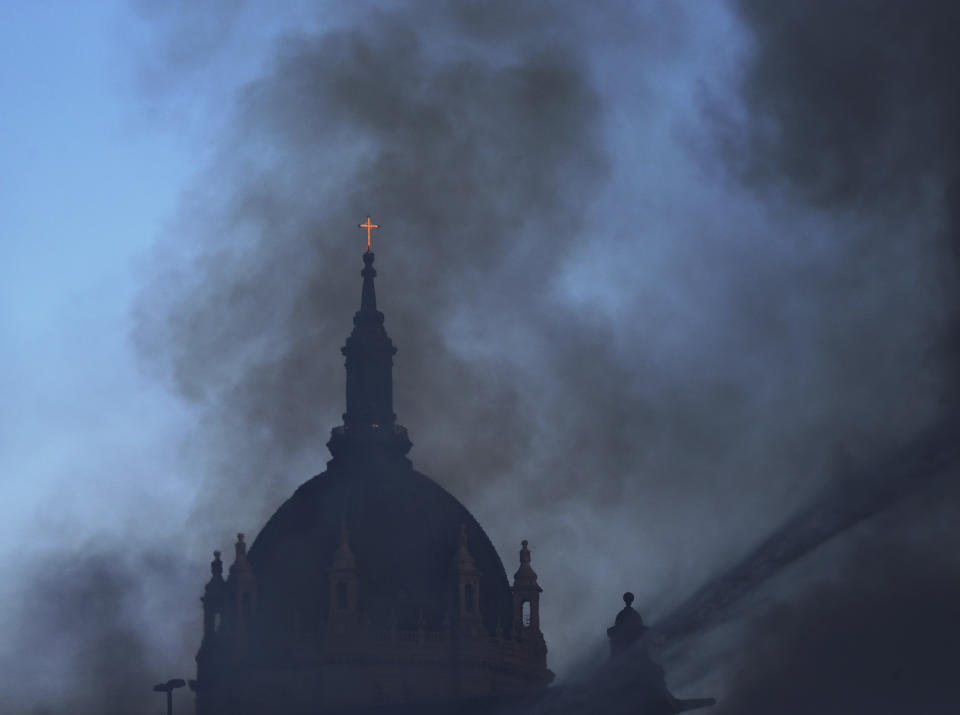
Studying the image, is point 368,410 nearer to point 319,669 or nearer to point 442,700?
point 319,669

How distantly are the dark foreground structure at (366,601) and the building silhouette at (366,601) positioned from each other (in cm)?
11

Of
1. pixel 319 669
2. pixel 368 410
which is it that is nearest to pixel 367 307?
pixel 368 410

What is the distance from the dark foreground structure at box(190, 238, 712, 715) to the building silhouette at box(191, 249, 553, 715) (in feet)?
0.35

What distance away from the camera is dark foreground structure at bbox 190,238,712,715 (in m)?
164

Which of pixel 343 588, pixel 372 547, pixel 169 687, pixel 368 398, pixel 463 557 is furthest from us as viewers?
pixel 368 398

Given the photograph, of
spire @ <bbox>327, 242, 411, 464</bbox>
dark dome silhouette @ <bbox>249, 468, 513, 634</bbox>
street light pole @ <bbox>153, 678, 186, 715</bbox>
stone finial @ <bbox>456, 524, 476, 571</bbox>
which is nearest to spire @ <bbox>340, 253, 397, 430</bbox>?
spire @ <bbox>327, 242, 411, 464</bbox>

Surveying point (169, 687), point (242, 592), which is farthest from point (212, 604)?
point (169, 687)

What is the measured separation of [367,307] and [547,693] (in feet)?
248

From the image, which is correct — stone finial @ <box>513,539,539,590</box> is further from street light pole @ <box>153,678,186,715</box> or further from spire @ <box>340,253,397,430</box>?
street light pole @ <box>153,678,186,715</box>

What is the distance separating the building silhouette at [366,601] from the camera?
16438 centimetres

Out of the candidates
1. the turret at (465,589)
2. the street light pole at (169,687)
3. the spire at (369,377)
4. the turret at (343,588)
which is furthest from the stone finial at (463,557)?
the street light pole at (169,687)

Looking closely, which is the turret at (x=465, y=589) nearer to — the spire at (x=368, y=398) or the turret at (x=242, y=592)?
the spire at (x=368, y=398)

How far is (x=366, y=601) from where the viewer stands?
555ft

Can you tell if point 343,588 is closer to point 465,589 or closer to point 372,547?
point 372,547
